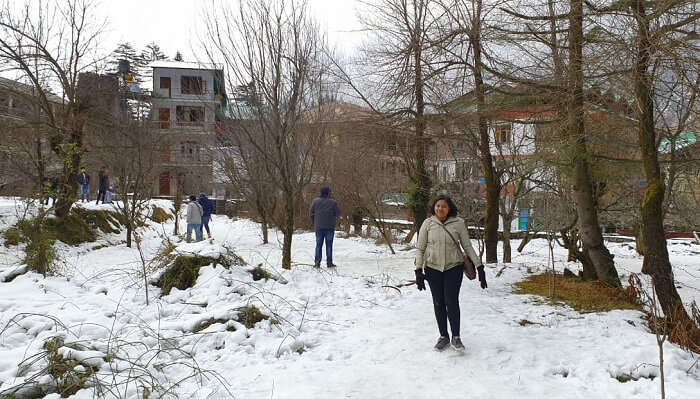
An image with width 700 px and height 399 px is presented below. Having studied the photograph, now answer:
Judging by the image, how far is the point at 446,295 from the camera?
16.1 feet

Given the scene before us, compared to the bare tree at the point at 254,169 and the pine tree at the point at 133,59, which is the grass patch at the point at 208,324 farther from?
the pine tree at the point at 133,59

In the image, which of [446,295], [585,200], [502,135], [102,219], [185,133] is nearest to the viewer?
[446,295]

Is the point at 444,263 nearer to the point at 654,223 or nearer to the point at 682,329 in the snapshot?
the point at 682,329

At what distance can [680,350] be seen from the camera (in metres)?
4.54

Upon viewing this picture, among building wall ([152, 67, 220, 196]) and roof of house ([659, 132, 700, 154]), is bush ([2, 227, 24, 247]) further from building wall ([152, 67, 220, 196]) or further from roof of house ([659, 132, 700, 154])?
roof of house ([659, 132, 700, 154])

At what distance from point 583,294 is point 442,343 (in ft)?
12.2

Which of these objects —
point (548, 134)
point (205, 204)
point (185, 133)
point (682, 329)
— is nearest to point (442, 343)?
point (682, 329)

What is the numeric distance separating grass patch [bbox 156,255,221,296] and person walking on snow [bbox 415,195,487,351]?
3611 mm

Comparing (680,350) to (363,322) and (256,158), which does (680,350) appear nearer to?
(363,322)

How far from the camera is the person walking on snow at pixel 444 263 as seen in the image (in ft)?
15.9

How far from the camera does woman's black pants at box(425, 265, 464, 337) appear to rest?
15.8ft

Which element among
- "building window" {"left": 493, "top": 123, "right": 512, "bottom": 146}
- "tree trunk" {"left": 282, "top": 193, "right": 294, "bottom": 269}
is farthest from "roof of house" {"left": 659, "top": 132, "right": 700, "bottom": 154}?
"tree trunk" {"left": 282, "top": 193, "right": 294, "bottom": 269}

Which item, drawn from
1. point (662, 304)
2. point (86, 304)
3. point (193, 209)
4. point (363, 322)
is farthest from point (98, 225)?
point (662, 304)

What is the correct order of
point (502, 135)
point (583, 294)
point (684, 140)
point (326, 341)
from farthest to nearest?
point (502, 135), point (684, 140), point (583, 294), point (326, 341)
